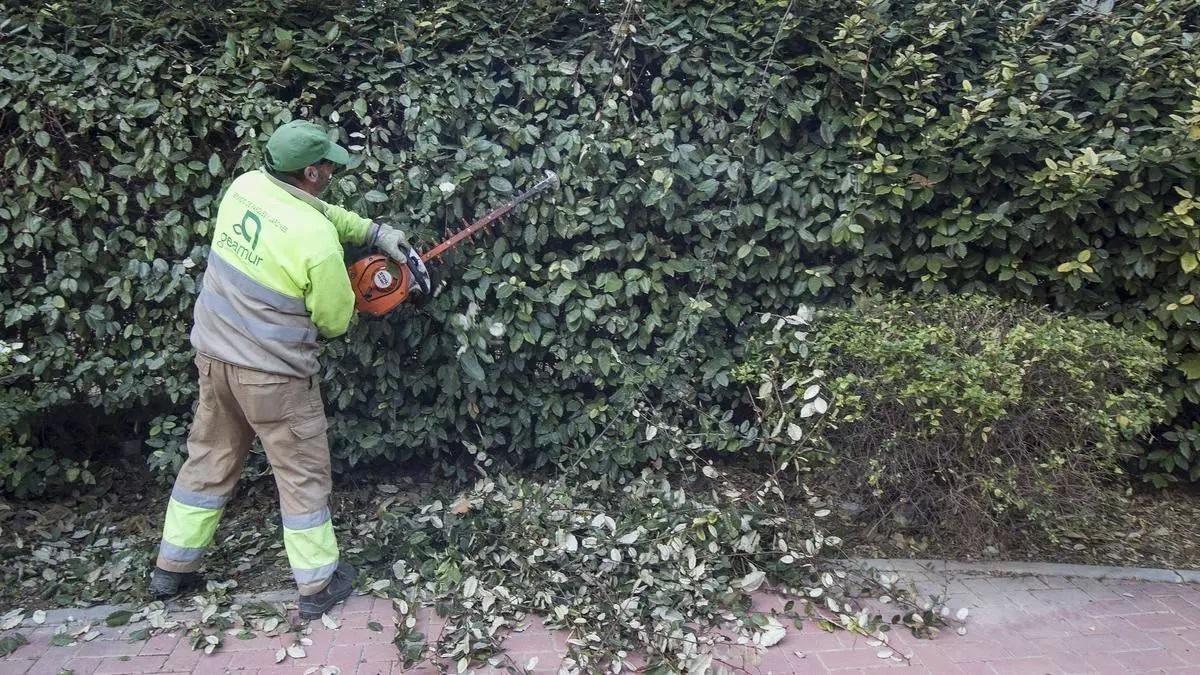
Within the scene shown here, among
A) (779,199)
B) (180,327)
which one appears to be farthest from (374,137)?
(779,199)

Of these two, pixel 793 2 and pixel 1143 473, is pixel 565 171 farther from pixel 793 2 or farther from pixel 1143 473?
pixel 1143 473

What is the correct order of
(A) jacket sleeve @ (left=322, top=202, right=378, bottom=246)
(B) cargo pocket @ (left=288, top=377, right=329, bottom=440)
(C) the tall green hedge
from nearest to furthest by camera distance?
1. (B) cargo pocket @ (left=288, top=377, right=329, bottom=440)
2. (A) jacket sleeve @ (left=322, top=202, right=378, bottom=246)
3. (C) the tall green hedge

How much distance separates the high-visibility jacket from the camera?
3066mm

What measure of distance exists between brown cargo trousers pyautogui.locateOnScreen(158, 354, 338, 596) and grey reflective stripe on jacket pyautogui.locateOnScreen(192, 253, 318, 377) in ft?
0.19

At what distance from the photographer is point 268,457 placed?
3.34 metres

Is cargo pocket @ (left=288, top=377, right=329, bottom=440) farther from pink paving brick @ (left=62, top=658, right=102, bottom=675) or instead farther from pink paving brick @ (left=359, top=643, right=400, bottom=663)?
pink paving brick @ (left=62, top=658, right=102, bottom=675)

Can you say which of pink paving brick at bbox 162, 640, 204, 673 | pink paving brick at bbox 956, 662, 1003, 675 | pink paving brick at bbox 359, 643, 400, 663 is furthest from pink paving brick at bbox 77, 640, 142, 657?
pink paving brick at bbox 956, 662, 1003, 675

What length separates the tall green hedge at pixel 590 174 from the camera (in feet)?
12.5

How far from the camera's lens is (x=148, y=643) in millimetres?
3193

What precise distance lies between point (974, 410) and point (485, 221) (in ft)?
7.51

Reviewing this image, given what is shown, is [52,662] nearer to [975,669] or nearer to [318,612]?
[318,612]

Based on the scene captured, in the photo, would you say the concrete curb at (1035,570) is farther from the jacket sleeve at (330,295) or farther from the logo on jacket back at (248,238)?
the logo on jacket back at (248,238)

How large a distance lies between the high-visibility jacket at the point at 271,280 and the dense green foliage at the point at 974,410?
6.76ft

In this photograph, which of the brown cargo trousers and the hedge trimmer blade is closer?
the brown cargo trousers
